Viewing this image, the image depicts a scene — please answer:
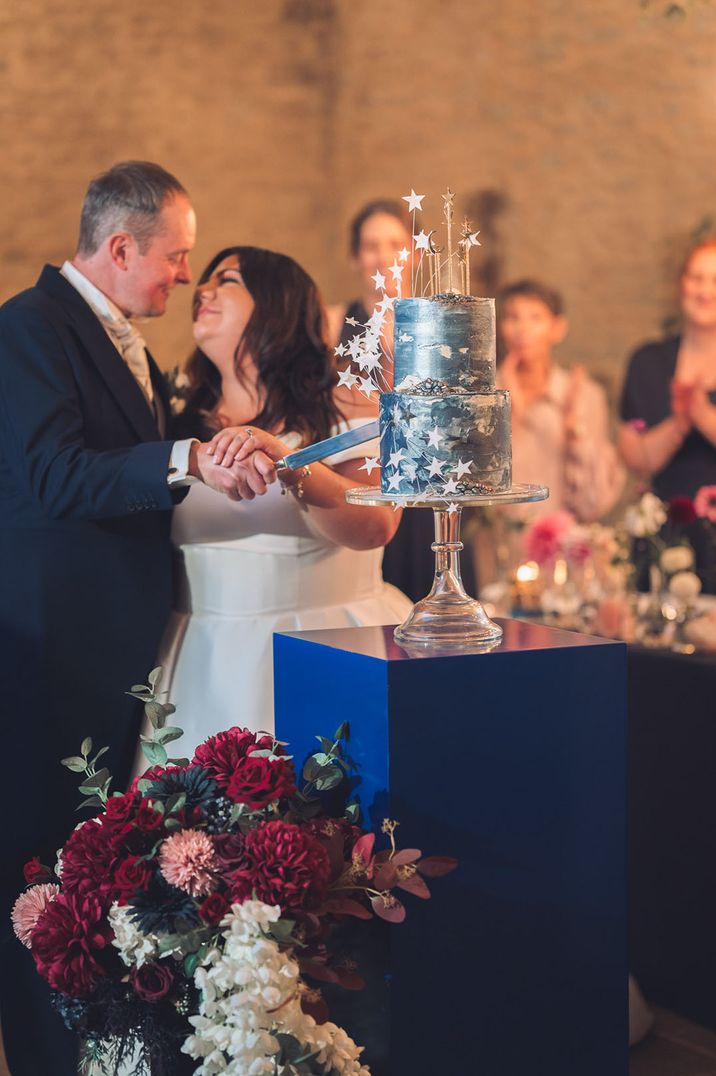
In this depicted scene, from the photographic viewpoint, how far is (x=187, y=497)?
2.59m

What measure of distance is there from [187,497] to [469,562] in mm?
2642

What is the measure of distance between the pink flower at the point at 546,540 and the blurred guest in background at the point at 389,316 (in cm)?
34

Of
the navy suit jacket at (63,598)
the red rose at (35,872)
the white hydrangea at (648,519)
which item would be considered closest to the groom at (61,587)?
the navy suit jacket at (63,598)

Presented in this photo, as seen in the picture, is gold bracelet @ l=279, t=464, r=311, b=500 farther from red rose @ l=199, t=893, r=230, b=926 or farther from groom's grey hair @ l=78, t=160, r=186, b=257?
red rose @ l=199, t=893, r=230, b=926

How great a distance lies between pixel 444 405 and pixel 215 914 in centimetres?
69

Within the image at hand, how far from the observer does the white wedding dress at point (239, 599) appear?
100 inches

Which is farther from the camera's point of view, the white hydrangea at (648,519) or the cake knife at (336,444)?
the white hydrangea at (648,519)

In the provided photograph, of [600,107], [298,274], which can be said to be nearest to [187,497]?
[298,274]

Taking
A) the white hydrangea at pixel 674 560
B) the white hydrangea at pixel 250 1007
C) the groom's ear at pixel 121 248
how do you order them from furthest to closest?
the white hydrangea at pixel 674 560 → the groom's ear at pixel 121 248 → the white hydrangea at pixel 250 1007

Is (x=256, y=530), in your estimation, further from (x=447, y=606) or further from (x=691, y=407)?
(x=691, y=407)

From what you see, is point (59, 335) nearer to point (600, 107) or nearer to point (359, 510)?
point (359, 510)

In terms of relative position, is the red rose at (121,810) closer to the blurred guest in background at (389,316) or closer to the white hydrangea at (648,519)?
the blurred guest in background at (389,316)

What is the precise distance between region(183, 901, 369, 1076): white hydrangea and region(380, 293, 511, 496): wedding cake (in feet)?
1.88

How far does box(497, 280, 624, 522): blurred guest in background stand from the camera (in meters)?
6.35
